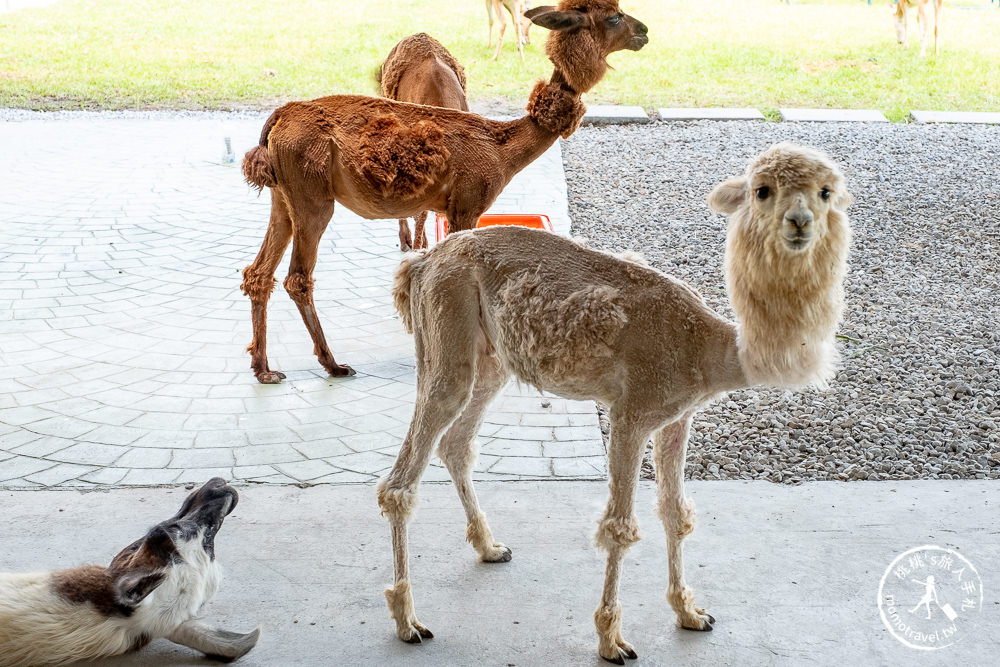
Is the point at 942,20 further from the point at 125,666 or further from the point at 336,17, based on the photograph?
the point at 125,666

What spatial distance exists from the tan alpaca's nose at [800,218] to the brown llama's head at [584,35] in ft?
7.48

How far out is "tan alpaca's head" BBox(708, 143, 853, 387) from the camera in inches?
98.2

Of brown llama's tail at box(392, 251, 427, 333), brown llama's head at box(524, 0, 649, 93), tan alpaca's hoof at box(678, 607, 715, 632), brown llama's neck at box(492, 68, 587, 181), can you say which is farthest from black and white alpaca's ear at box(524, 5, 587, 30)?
tan alpaca's hoof at box(678, 607, 715, 632)

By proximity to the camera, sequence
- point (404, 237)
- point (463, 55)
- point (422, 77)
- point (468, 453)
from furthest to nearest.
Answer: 1. point (463, 55)
2. point (404, 237)
3. point (422, 77)
4. point (468, 453)

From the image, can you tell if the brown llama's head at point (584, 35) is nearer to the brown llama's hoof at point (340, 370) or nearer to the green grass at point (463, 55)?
the brown llama's hoof at point (340, 370)

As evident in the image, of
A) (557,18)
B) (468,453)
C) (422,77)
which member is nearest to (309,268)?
(557,18)

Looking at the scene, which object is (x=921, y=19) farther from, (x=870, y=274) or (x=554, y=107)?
(x=554, y=107)

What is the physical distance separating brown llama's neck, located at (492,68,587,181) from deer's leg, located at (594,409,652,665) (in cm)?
218

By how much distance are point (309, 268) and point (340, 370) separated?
2.06ft

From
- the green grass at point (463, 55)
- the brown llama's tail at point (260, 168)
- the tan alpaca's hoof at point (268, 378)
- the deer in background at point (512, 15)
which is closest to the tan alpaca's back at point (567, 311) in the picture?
the brown llama's tail at point (260, 168)

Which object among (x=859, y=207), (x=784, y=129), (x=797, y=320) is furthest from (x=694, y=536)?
(x=784, y=129)

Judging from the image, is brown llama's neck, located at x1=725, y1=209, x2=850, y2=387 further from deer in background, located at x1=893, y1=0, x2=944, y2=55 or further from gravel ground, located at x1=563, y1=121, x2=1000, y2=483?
deer in background, located at x1=893, y1=0, x2=944, y2=55

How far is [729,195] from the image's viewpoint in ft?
8.84

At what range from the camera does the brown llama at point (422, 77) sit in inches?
251
